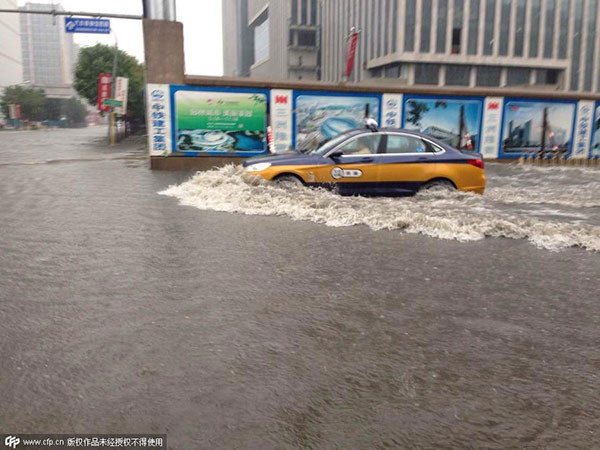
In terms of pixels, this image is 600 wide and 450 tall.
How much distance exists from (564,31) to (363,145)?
60.3 m

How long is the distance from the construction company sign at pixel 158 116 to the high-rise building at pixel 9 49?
11495 cm

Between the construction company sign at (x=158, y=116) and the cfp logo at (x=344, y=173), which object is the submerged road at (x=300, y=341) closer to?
the cfp logo at (x=344, y=173)

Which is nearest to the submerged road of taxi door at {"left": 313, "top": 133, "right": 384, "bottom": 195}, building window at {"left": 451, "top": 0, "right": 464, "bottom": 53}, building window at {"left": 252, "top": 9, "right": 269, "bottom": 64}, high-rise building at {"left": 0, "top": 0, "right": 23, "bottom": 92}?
taxi door at {"left": 313, "top": 133, "right": 384, "bottom": 195}

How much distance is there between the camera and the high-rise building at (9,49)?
11369cm

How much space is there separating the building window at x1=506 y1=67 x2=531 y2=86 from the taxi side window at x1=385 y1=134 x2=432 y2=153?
5361 centimetres

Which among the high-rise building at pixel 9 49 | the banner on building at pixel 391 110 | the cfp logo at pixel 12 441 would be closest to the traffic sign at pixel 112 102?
the banner on building at pixel 391 110

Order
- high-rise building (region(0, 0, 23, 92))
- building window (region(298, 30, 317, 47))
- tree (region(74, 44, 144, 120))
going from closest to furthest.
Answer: tree (region(74, 44, 144, 120))
building window (region(298, 30, 317, 47))
high-rise building (region(0, 0, 23, 92))

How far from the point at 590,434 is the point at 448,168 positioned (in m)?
8.13

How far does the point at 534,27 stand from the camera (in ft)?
192

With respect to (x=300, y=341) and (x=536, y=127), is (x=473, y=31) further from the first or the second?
(x=300, y=341)

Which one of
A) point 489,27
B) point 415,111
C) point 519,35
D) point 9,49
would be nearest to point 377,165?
point 415,111

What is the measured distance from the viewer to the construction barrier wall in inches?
640

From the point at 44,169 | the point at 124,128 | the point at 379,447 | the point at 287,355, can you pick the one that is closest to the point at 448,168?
the point at 287,355

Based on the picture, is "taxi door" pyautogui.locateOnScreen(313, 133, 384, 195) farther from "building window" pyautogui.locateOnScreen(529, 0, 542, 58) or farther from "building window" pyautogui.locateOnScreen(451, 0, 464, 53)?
"building window" pyautogui.locateOnScreen(529, 0, 542, 58)
